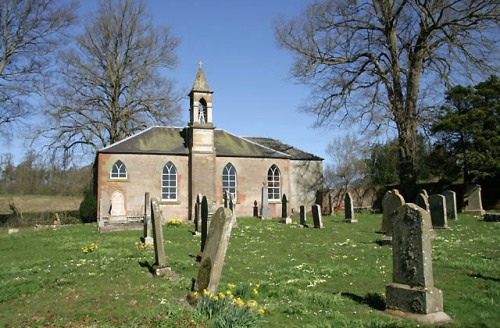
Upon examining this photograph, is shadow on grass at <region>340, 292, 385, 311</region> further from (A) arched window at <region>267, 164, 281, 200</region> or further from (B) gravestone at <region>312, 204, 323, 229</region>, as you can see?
(A) arched window at <region>267, 164, 281, 200</region>

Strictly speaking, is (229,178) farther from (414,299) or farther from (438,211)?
(414,299)

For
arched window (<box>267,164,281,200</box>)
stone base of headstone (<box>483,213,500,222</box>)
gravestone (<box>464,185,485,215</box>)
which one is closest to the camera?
stone base of headstone (<box>483,213,500,222</box>)

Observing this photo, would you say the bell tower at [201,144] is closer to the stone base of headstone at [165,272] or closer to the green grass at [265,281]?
the green grass at [265,281]

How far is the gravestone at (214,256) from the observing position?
741 cm

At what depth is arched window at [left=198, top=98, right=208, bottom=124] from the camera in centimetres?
3316

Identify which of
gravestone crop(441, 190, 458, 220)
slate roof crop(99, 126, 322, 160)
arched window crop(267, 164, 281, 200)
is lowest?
gravestone crop(441, 190, 458, 220)

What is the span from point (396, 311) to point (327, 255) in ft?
19.2

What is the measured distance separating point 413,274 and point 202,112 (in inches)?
1101

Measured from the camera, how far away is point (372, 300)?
7.31 meters

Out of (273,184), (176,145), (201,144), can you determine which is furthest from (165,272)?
(273,184)

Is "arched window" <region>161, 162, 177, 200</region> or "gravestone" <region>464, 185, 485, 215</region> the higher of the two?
"arched window" <region>161, 162, 177, 200</region>

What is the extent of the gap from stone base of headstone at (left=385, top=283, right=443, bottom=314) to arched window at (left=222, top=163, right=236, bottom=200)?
27.3 m

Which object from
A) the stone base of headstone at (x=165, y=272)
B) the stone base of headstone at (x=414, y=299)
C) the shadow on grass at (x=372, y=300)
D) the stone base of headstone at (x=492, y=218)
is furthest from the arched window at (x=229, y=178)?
the stone base of headstone at (x=414, y=299)

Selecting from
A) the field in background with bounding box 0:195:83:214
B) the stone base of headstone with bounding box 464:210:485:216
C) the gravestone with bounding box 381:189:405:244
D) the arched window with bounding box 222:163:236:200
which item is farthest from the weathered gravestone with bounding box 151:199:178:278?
the field in background with bounding box 0:195:83:214
